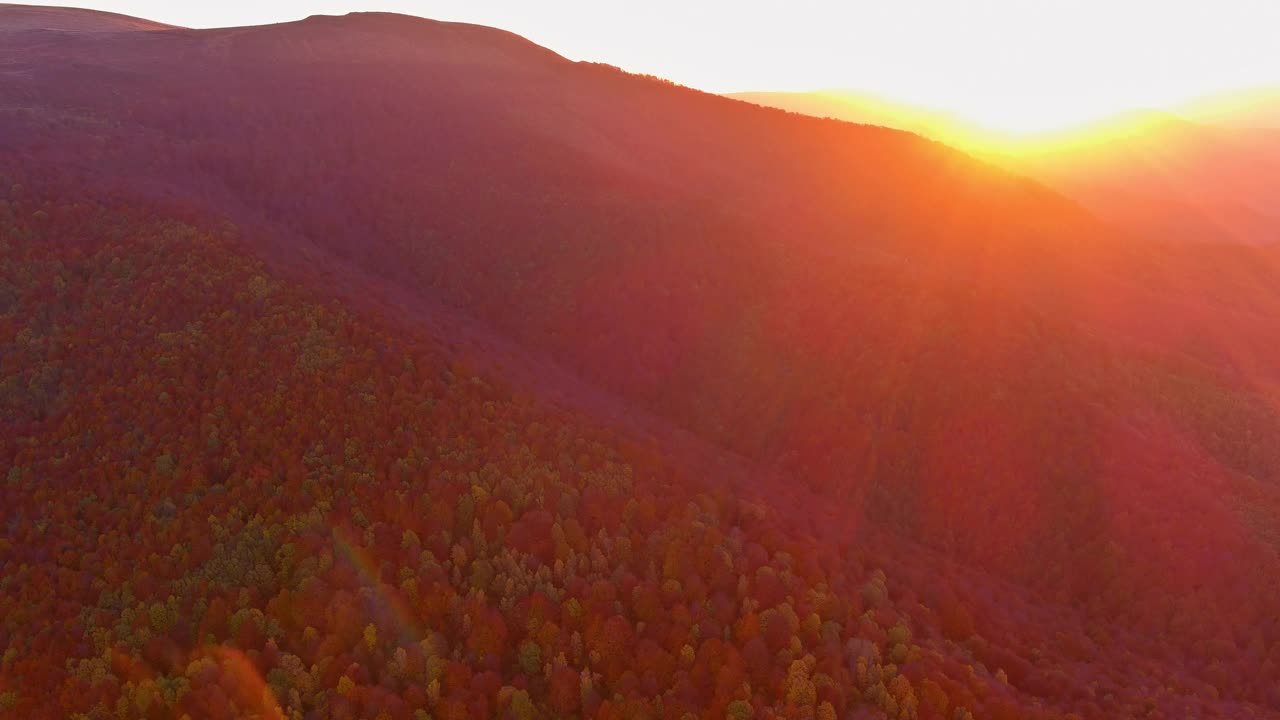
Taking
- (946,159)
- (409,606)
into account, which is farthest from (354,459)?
(946,159)

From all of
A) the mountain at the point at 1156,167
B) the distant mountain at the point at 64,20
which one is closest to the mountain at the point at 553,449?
the distant mountain at the point at 64,20

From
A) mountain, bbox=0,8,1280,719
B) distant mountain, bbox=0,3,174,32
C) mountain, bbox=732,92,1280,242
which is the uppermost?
mountain, bbox=732,92,1280,242

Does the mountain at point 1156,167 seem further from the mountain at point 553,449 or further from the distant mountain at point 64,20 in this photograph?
the distant mountain at point 64,20

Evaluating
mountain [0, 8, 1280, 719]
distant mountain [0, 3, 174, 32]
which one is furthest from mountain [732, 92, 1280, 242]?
distant mountain [0, 3, 174, 32]

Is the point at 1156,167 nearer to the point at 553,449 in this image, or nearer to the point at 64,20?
the point at 553,449

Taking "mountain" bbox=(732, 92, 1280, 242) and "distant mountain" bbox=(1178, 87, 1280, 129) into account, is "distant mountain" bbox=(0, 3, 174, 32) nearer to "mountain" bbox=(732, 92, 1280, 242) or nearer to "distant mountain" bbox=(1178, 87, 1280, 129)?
"mountain" bbox=(732, 92, 1280, 242)

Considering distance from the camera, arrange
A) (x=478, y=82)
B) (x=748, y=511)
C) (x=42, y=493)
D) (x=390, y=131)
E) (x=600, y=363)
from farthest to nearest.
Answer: (x=478, y=82), (x=390, y=131), (x=600, y=363), (x=748, y=511), (x=42, y=493)

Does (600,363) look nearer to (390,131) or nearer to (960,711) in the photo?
(960,711)
